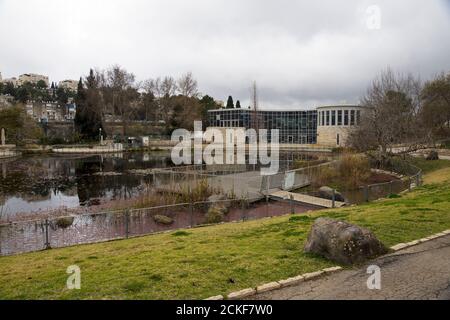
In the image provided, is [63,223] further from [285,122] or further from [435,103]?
[285,122]

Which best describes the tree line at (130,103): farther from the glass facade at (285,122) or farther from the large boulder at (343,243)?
the large boulder at (343,243)

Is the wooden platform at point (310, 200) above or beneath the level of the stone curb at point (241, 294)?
beneath

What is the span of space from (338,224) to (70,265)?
18.5ft

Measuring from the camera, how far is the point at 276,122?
73438mm

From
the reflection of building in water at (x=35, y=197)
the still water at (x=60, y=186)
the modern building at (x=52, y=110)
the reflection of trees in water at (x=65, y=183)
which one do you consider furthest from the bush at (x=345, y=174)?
the modern building at (x=52, y=110)

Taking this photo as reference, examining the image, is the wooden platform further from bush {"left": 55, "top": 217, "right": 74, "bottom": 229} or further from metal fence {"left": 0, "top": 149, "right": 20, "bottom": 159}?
metal fence {"left": 0, "top": 149, "right": 20, "bottom": 159}

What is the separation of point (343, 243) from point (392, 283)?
1.18 meters

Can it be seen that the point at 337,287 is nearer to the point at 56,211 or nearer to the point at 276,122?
the point at 56,211

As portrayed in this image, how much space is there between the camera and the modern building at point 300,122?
61206 millimetres

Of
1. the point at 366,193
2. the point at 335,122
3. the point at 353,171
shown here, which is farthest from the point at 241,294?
the point at 335,122

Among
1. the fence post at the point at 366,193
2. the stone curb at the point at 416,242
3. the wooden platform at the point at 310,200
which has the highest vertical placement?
the stone curb at the point at 416,242

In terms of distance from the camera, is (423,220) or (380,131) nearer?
(423,220)

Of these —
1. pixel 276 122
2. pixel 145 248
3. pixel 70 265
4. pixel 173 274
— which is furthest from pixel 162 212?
pixel 276 122

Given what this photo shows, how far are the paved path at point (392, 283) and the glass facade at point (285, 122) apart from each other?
202ft
